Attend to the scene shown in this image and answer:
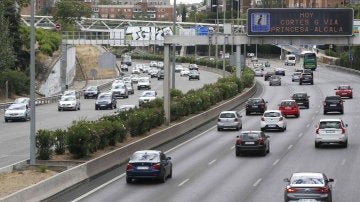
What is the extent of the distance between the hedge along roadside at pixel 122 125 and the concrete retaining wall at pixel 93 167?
3.07 feet

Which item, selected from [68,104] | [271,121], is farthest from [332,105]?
[68,104]

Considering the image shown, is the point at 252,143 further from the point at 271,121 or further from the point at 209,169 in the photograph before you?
the point at 271,121

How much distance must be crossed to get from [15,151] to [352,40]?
24.5 m

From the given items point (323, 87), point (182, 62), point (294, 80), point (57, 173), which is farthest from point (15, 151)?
point (182, 62)

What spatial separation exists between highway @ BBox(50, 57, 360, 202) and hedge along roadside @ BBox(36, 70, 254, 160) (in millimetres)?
1598

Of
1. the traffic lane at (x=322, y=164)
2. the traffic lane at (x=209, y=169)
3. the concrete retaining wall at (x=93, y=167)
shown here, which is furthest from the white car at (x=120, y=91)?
the traffic lane at (x=209, y=169)

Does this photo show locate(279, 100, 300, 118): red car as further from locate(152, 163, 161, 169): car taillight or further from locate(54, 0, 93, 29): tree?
locate(54, 0, 93, 29): tree

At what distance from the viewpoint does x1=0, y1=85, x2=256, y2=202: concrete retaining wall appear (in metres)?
25.6

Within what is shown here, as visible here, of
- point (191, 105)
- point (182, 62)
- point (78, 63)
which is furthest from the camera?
point (182, 62)

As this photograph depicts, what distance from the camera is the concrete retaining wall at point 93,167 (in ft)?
84.1

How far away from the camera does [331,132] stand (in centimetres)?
4281

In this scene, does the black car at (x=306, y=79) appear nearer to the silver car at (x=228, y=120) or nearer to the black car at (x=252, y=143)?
the silver car at (x=228, y=120)

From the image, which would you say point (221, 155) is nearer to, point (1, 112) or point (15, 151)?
point (15, 151)

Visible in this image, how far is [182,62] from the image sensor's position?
19050 cm
